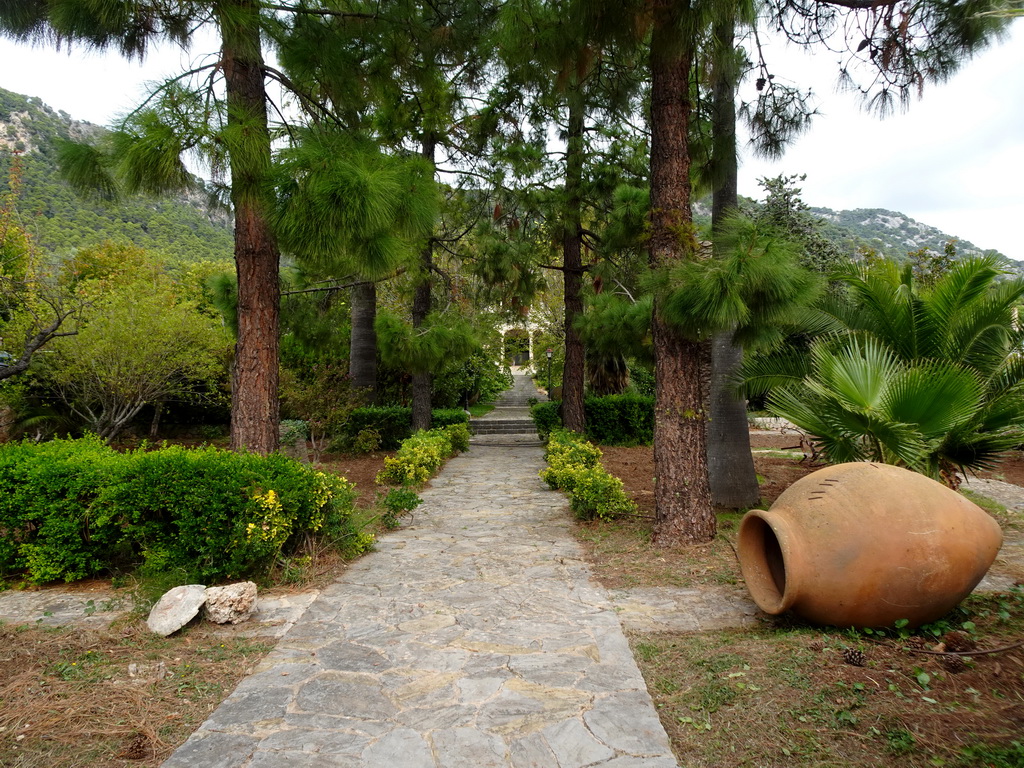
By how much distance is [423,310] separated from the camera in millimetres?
12781

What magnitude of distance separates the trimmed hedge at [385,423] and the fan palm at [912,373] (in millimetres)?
8601

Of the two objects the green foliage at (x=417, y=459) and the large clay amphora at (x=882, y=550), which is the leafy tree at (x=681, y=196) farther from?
the green foliage at (x=417, y=459)

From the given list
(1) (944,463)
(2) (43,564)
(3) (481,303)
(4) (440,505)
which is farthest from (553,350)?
(2) (43,564)

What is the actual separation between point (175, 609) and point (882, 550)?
13.6 ft

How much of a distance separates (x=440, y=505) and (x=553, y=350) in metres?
18.4

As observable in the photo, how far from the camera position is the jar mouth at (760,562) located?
12.1 ft

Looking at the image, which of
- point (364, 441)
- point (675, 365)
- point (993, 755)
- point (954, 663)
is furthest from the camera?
point (364, 441)

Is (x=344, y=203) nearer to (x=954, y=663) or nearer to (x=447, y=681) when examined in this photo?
(x=447, y=681)

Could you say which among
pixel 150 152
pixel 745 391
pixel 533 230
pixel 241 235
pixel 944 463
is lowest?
pixel 944 463

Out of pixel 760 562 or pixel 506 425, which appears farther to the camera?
pixel 506 425

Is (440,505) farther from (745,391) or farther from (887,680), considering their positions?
(887,680)

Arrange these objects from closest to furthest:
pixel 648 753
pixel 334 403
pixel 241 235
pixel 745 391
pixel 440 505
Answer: pixel 648 753 → pixel 241 235 → pixel 745 391 → pixel 440 505 → pixel 334 403

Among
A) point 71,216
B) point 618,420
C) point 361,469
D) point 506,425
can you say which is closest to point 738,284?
point 361,469

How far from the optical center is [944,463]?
5.66m
